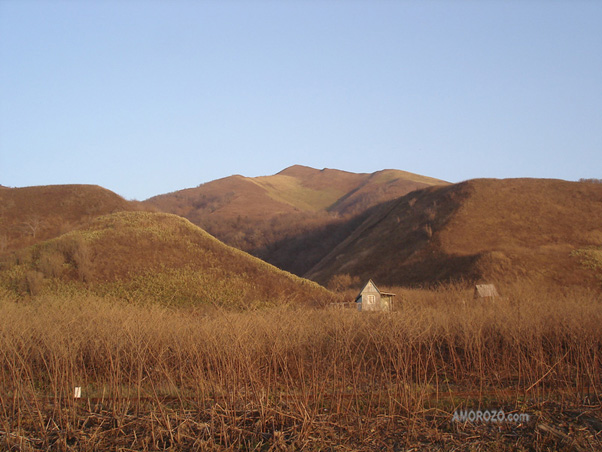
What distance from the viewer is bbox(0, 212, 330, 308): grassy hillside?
103 ft

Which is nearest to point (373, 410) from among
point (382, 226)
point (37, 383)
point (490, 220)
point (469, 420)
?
Result: point (469, 420)

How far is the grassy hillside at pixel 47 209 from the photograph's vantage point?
48062mm

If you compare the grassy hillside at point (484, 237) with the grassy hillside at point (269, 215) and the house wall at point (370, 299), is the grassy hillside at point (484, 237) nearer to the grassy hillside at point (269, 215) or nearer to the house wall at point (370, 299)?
the grassy hillside at point (269, 215)

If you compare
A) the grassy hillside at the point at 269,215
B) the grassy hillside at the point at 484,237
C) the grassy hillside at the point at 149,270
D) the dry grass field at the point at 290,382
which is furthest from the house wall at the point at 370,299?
the grassy hillside at the point at 269,215

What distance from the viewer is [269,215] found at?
461 feet

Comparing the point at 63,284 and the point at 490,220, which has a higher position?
the point at 490,220

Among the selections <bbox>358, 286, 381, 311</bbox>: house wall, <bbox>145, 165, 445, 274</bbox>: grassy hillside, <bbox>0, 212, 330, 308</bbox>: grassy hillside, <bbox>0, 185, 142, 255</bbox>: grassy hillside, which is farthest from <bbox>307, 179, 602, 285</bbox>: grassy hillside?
<bbox>0, 185, 142, 255</bbox>: grassy hillside

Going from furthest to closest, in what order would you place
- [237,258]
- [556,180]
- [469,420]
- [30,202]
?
[556,180] → [30,202] → [237,258] → [469,420]

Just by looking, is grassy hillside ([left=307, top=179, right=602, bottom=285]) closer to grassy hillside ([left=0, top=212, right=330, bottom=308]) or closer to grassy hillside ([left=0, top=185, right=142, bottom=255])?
grassy hillside ([left=0, top=212, right=330, bottom=308])

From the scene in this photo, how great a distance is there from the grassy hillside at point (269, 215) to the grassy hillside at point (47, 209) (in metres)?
47.1

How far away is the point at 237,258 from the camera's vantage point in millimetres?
40000

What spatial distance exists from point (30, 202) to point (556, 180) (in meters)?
74.1

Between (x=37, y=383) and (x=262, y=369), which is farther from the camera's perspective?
(x=37, y=383)

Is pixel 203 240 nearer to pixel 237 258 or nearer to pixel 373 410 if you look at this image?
pixel 237 258
